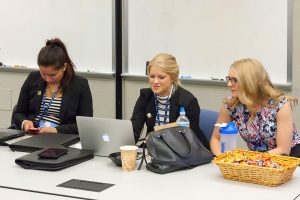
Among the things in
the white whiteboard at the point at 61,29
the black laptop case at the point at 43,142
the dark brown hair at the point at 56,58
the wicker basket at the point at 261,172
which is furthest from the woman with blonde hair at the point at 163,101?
the white whiteboard at the point at 61,29

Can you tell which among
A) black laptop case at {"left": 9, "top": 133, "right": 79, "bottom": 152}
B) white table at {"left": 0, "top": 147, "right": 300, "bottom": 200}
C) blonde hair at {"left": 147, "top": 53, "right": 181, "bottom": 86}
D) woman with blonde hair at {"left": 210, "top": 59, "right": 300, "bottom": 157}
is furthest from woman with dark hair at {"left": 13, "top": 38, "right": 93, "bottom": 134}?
woman with blonde hair at {"left": 210, "top": 59, "right": 300, "bottom": 157}

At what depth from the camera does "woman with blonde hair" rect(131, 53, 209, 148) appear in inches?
136

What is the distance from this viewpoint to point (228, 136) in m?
3.03

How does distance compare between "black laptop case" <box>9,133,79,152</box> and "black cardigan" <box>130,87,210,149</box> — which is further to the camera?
"black cardigan" <box>130,87,210,149</box>

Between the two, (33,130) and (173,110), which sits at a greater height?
(173,110)

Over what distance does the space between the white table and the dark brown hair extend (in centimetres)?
101

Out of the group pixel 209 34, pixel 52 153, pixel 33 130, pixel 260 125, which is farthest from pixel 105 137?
pixel 209 34

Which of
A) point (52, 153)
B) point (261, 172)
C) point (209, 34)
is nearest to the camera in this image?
point (261, 172)

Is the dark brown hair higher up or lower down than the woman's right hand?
higher up

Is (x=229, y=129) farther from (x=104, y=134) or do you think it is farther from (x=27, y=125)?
(x=27, y=125)

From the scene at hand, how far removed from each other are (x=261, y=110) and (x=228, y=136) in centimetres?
26

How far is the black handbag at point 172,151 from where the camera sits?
262 cm

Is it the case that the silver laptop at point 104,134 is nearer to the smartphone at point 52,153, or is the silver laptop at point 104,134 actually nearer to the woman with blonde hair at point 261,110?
the smartphone at point 52,153

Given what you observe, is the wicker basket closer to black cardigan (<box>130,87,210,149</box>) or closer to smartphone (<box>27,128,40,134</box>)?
black cardigan (<box>130,87,210,149</box>)
